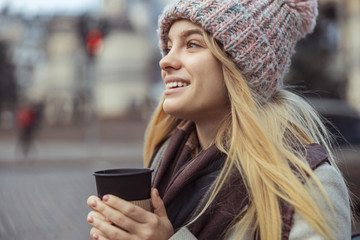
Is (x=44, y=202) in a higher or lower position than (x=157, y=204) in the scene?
lower

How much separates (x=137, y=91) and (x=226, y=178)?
3272 centimetres

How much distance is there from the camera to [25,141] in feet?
46.8

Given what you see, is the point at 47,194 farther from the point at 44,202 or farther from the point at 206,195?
the point at 206,195

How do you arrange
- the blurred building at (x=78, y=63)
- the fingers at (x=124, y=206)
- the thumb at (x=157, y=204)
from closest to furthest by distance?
the fingers at (x=124, y=206), the thumb at (x=157, y=204), the blurred building at (x=78, y=63)

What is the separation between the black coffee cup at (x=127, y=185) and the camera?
1.37 meters

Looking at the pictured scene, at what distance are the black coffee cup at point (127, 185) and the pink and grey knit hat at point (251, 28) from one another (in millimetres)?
600

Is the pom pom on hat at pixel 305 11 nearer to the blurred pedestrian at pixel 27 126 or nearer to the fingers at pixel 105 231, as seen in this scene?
the fingers at pixel 105 231

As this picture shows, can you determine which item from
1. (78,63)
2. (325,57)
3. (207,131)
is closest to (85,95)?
(78,63)

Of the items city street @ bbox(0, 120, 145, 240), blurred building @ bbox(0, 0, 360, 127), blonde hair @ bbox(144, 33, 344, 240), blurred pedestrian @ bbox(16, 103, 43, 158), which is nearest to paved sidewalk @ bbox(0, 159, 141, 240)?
city street @ bbox(0, 120, 145, 240)

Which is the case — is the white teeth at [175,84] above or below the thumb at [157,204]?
above

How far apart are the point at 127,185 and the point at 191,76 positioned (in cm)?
52

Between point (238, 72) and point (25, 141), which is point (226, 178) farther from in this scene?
point (25, 141)

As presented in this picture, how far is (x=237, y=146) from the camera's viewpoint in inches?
63.4

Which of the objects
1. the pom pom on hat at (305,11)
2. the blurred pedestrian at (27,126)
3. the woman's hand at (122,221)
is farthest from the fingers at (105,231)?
the blurred pedestrian at (27,126)
